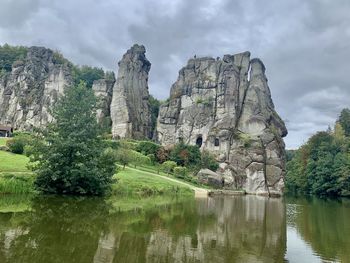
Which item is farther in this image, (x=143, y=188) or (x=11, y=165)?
(x=143, y=188)

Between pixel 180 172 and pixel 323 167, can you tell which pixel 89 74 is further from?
pixel 323 167

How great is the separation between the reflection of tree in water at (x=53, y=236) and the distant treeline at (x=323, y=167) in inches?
2615

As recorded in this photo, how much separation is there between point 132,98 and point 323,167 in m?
47.6

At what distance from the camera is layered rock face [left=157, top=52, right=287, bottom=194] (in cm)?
7781

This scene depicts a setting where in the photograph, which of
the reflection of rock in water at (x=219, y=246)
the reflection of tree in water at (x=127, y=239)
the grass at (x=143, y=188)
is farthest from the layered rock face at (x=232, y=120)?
the reflection of rock in water at (x=219, y=246)

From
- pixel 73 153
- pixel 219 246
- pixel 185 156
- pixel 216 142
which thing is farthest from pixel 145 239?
pixel 216 142

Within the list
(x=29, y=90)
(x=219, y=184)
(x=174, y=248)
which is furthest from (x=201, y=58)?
(x=174, y=248)

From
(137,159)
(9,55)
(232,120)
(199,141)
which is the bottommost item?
(137,159)

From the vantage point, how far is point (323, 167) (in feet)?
268

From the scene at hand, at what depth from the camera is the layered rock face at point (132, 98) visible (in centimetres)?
8994

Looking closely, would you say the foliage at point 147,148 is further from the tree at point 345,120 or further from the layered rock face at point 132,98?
the tree at point 345,120

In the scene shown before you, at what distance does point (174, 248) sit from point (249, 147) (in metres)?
66.9

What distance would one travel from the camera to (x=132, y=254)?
1214 cm

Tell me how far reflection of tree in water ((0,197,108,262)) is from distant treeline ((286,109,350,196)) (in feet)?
218
